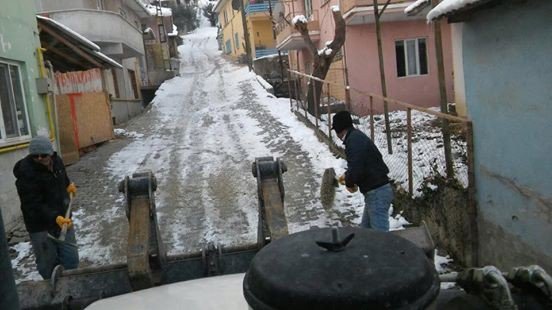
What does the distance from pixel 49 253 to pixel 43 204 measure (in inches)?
20.0

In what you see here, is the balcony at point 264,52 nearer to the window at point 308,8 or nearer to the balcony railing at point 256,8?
the balcony railing at point 256,8

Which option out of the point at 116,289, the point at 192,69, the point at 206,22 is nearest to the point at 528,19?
the point at 116,289

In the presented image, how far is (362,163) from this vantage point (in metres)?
4.81

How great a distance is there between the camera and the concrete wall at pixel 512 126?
14.4 ft

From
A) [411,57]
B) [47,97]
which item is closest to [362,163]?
[47,97]

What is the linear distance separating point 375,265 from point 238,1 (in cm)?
3904

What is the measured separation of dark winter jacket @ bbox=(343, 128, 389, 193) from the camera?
4.77 meters

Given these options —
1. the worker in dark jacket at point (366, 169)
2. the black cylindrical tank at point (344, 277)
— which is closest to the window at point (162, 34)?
the worker in dark jacket at point (366, 169)

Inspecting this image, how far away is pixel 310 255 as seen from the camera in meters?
1.42

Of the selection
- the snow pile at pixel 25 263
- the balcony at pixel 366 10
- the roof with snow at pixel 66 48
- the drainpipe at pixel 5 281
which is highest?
the balcony at pixel 366 10

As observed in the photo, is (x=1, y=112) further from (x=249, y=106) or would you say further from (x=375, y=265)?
(x=249, y=106)

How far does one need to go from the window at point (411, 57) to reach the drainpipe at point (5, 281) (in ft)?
52.8

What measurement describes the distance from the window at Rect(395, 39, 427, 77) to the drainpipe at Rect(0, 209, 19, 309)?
1611 centimetres

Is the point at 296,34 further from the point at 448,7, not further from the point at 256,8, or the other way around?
the point at 256,8
